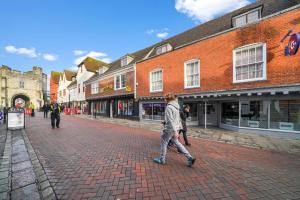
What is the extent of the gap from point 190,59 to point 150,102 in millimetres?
5642

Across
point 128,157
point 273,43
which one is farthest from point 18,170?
point 273,43

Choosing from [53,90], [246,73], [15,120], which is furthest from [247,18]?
[53,90]

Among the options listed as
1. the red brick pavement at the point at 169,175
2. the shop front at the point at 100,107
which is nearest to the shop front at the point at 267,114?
the red brick pavement at the point at 169,175

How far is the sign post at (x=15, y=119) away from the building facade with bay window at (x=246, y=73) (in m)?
10.2

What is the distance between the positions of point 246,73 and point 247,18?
356 cm

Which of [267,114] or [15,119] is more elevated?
[267,114]

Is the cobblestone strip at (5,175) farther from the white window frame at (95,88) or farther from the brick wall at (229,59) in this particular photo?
the white window frame at (95,88)

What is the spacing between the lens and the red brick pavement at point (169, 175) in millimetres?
3287

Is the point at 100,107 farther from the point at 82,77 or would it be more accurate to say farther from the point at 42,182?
the point at 42,182

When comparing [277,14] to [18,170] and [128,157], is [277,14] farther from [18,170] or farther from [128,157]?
[18,170]

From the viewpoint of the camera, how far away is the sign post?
10.6m

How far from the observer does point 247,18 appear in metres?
11.1

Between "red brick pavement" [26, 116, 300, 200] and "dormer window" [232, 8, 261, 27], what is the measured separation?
328 inches

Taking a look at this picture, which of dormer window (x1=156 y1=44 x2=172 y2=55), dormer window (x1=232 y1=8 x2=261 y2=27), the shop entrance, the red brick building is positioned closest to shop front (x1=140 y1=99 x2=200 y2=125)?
the shop entrance
